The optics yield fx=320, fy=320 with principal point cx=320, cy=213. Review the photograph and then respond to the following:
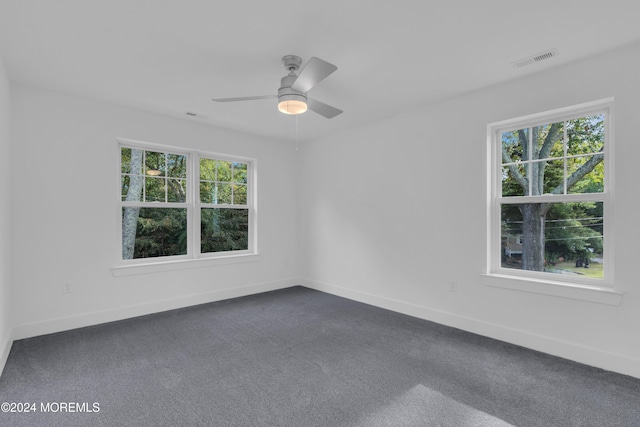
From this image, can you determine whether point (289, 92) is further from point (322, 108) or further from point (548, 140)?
point (548, 140)

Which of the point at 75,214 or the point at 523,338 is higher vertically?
the point at 75,214

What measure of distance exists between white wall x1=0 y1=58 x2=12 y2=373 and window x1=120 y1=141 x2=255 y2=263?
106 centimetres

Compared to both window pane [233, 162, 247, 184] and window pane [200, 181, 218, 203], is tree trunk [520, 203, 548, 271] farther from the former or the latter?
window pane [200, 181, 218, 203]

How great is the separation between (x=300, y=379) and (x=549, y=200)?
2726mm

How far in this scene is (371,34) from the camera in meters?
2.34

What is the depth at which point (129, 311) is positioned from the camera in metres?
3.82

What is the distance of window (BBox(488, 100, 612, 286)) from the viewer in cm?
274

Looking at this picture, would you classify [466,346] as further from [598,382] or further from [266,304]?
[266,304]

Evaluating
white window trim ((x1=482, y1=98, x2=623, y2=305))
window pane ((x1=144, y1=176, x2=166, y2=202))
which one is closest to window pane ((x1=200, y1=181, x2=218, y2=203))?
window pane ((x1=144, y1=176, x2=166, y2=202))

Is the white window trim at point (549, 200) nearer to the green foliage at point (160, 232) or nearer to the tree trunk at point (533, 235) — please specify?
the tree trunk at point (533, 235)

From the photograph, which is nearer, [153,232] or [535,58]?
[535,58]

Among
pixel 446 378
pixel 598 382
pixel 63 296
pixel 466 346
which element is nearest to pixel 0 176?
pixel 63 296

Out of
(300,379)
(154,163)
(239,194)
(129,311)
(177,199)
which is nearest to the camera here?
(300,379)

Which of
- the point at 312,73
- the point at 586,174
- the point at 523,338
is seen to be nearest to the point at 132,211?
the point at 312,73
